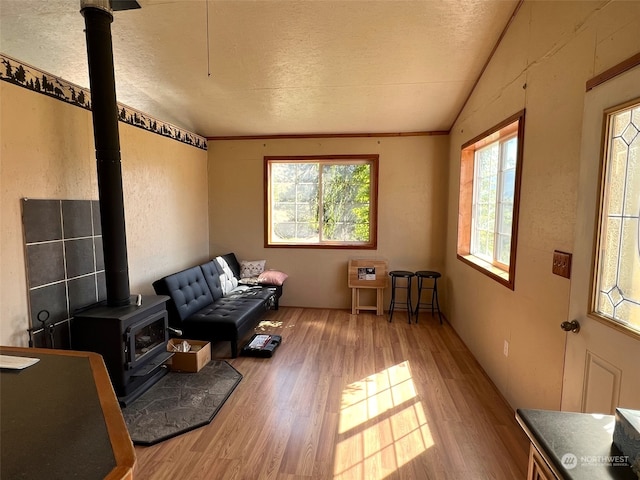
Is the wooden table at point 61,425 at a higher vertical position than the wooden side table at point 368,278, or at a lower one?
higher

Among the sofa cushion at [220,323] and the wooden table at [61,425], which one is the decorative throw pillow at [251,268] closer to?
the sofa cushion at [220,323]

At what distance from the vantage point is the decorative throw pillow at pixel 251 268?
15.3 ft

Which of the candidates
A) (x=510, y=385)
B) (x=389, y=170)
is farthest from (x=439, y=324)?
(x=389, y=170)

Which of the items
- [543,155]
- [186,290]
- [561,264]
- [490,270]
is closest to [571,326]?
[561,264]

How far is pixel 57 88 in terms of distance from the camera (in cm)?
234

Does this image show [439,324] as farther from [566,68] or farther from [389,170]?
[566,68]

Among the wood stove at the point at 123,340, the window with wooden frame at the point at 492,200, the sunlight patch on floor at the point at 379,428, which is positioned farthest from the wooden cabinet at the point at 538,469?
the wood stove at the point at 123,340

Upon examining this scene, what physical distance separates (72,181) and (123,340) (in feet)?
4.09

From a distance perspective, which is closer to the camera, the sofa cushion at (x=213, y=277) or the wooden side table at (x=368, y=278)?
the sofa cushion at (x=213, y=277)

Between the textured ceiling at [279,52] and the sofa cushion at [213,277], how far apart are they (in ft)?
5.77

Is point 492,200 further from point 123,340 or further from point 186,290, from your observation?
point 123,340

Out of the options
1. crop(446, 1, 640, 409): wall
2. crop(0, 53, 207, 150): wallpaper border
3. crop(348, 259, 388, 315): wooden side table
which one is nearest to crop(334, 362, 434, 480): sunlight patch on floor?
crop(446, 1, 640, 409): wall

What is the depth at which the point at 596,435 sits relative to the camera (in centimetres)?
90

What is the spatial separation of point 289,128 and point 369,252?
2.01m
